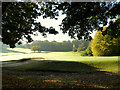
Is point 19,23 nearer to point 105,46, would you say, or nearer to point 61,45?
point 105,46

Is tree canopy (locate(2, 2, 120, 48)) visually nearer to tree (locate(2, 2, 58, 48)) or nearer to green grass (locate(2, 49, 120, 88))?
tree (locate(2, 2, 58, 48))

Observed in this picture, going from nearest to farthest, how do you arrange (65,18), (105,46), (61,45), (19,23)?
(65,18), (19,23), (105,46), (61,45)

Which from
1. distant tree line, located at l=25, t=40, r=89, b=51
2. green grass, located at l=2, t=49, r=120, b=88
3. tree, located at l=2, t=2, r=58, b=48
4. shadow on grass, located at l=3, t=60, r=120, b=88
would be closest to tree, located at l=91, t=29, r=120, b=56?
green grass, located at l=2, t=49, r=120, b=88

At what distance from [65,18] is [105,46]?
742 inches

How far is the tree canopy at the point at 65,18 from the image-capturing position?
25.1 ft

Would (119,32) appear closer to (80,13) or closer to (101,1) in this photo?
(101,1)

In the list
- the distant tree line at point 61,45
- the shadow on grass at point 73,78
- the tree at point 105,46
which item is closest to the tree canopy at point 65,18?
the shadow on grass at point 73,78

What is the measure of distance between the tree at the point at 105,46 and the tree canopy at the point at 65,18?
50.0 ft

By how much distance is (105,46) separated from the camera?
24.3 metres

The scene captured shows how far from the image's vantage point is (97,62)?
18.3 meters

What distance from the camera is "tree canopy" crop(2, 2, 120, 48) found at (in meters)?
7.65

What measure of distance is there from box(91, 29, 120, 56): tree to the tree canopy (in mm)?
15232

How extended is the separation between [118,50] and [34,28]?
23.0 meters

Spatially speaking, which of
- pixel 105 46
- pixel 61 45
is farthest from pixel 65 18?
pixel 61 45
